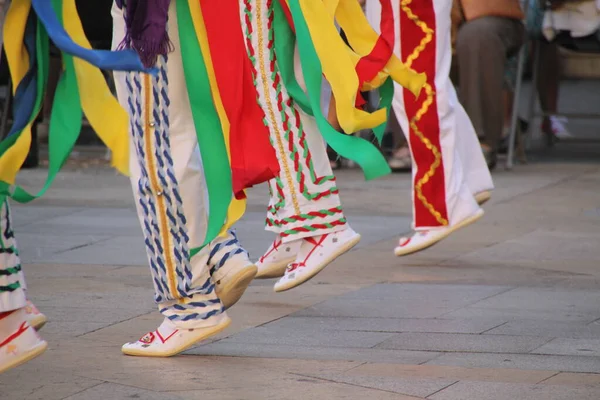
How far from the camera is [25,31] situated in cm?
347

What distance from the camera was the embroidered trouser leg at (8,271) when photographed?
334 cm

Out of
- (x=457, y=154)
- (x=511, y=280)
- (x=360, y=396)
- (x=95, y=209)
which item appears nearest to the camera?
(x=360, y=396)

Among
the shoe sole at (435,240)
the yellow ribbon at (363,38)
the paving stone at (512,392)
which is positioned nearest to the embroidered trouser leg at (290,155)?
the yellow ribbon at (363,38)

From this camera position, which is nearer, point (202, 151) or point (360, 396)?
point (360, 396)

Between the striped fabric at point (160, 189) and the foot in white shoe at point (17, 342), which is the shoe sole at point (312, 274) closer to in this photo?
the striped fabric at point (160, 189)

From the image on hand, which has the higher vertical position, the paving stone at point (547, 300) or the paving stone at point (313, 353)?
the paving stone at point (313, 353)

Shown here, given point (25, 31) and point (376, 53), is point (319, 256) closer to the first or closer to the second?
point (376, 53)

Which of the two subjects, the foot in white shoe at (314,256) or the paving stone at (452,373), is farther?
the foot in white shoe at (314,256)

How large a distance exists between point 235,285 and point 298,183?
0.66 metres

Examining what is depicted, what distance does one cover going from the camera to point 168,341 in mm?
3713

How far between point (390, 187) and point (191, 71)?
13.8ft

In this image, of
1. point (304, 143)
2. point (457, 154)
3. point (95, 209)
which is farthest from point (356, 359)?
point (95, 209)

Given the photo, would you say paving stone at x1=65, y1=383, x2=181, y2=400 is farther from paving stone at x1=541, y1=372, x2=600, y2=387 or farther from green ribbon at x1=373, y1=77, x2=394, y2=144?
green ribbon at x1=373, y1=77, x2=394, y2=144

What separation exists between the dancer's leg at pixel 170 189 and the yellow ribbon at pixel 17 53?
0.28 meters
